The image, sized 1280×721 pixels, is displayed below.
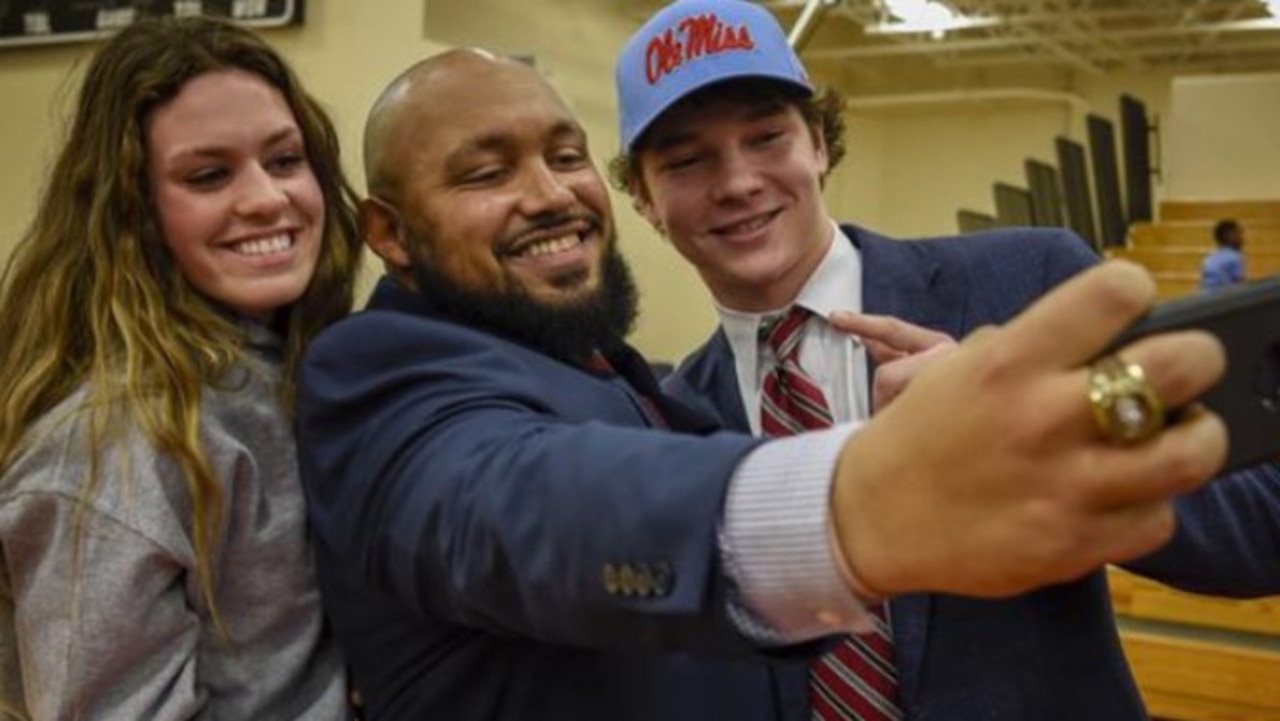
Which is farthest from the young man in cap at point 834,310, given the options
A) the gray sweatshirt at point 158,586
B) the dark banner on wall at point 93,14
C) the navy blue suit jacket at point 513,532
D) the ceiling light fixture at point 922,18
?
the ceiling light fixture at point 922,18

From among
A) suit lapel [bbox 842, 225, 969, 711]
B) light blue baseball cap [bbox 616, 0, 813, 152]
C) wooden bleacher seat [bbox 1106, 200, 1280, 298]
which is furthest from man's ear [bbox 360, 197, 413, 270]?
wooden bleacher seat [bbox 1106, 200, 1280, 298]

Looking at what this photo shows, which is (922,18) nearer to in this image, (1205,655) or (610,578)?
(1205,655)

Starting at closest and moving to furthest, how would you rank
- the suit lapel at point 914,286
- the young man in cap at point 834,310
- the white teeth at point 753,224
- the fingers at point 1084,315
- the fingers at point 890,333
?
the fingers at point 1084,315 → the fingers at point 890,333 → the young man in cap at point 834,310 → the suit lapel at point 914,286 → the white teeth at point 753,224

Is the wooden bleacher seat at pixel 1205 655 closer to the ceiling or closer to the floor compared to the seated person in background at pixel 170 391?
closer to the floor

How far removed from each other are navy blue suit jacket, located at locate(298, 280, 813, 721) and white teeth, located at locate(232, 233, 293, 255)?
0.14 meters

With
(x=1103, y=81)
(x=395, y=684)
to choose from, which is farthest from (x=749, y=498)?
(x=1103, y=81)

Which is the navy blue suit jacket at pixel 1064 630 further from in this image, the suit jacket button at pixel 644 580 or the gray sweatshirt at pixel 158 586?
the suit jacket button at pixel 644 580

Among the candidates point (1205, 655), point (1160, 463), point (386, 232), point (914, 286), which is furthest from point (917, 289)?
point (1205, 655)

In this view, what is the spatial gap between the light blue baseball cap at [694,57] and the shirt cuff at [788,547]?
0.89 metres

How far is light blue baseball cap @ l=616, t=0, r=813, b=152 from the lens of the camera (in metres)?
1.46

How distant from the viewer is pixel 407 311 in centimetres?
115

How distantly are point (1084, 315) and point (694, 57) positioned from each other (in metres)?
1.03

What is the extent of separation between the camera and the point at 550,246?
47.1 inches

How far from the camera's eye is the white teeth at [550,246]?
3.88 ft
